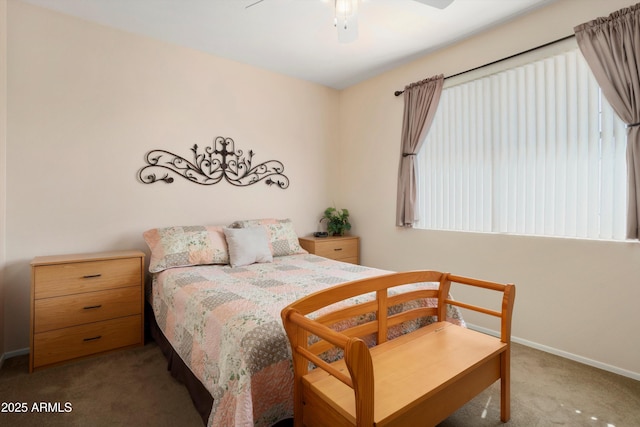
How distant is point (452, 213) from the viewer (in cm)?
312

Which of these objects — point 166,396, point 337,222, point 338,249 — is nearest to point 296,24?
point 337,222

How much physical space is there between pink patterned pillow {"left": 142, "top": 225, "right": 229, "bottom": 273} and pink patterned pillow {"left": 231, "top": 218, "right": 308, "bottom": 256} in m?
0.38

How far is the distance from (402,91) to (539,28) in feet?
4.21

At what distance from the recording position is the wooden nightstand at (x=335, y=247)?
361 cm

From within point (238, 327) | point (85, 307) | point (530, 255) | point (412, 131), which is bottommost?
point (85, 307)

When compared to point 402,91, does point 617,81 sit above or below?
below

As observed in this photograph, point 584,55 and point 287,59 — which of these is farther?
point 287,59

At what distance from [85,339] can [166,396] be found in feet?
3.00


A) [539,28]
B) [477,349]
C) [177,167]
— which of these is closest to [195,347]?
[477,349]

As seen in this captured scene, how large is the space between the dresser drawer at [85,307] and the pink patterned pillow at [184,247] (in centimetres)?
27

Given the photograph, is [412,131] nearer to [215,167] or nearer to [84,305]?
[215,167]

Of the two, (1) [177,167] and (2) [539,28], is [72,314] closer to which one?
(1) [177,167]

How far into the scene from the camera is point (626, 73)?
205 cm

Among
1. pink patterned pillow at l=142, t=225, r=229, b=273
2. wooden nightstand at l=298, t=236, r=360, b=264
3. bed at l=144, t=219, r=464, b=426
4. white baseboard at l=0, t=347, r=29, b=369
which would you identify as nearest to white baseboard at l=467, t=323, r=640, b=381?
bed at l=144, t=219, r=464, b=426
